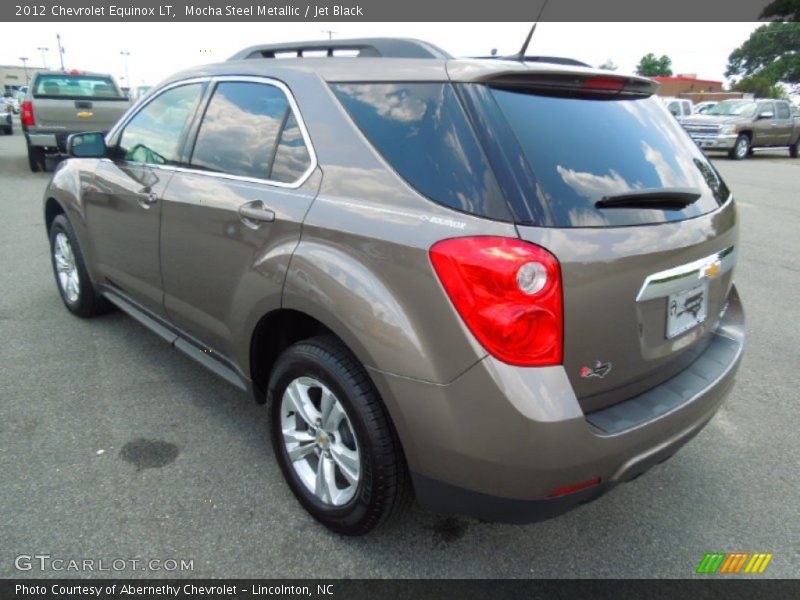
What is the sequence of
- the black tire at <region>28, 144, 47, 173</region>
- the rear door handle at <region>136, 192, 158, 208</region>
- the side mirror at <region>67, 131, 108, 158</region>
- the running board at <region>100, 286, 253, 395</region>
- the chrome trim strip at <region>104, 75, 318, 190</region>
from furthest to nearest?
the black tire at <region>28, 144, 47, 173</region> → the side mirror at <region>67, 131, 108, 158</region> → the rear door handle at <region>136, 192, 158, 208</region> → the running board at <region>100, 286, 253, 395</region> → the chrome trim strip at <region>104, 75, 318, 190</region>

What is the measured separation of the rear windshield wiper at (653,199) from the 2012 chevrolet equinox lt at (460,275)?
1cm

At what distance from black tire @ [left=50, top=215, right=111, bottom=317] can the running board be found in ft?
1.30

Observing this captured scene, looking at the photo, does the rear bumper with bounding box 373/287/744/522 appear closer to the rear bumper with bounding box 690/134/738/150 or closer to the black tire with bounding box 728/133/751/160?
the rear bumper with bounding box 690/134/738/150

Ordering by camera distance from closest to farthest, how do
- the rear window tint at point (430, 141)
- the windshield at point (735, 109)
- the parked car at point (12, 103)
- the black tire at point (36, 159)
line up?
the rear window tint at point (430, 141)
the black tire at point (36, 159)
the windshield at point (735, 109)
the parked car at point (12, 103)

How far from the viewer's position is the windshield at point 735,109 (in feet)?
62.3

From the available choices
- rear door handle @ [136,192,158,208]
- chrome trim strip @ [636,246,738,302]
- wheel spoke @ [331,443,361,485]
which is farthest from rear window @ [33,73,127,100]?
chrome trim strip @ [636,246,738,302]

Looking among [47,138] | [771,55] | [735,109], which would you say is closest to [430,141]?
[47,138]

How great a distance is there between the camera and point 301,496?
7.91 ft

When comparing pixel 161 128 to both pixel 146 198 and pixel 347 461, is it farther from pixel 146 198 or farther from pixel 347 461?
pixel 347 461

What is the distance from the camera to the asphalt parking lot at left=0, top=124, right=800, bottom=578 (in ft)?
7.24

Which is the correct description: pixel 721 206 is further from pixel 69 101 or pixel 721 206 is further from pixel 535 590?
pixel 69 101

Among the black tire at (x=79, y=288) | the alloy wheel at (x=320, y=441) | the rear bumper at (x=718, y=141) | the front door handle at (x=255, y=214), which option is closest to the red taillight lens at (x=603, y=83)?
the front door handle at (x=255, y=214)

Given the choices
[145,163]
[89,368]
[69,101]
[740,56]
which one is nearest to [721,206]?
[145,163]

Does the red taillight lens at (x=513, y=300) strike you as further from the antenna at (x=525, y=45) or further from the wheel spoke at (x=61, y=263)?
the wheel spoke at (x=61, y=263)
